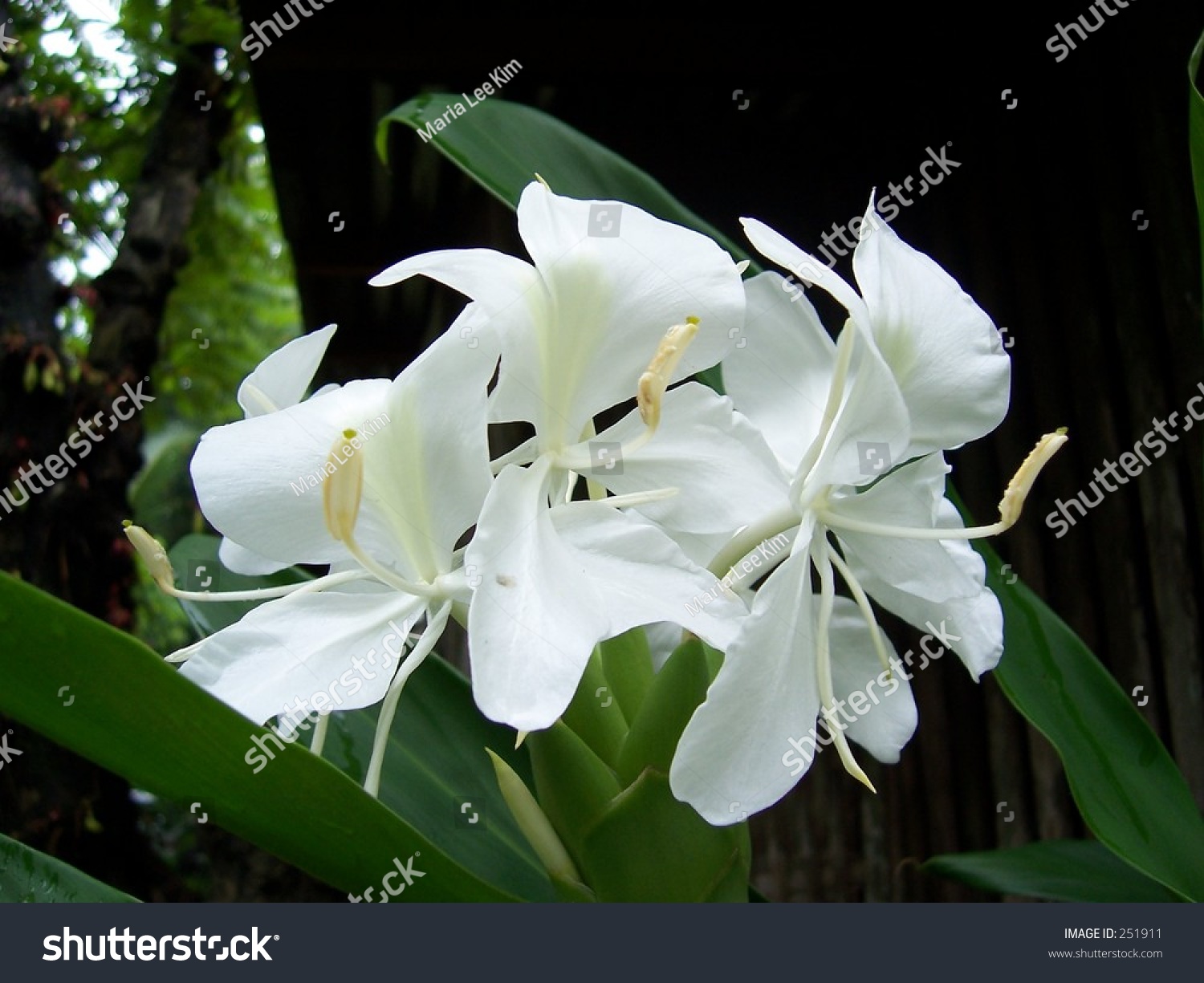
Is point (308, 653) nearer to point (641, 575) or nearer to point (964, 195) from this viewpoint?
point (641, 575)

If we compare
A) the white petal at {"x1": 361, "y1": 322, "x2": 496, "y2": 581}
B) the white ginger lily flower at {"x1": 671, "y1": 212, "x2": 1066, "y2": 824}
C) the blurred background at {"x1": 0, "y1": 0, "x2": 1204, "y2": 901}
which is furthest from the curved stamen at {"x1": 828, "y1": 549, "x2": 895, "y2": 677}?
the blurred background at {"x1": 0, "y1": 0, "x2": 1204, "y2": 901}

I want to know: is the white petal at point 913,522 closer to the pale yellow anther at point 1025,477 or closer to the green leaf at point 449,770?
the pale yellow anther at point 1025,477

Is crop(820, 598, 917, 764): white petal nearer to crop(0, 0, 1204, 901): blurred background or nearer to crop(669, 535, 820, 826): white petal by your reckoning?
crop(669, 535, 820, 826): white petal

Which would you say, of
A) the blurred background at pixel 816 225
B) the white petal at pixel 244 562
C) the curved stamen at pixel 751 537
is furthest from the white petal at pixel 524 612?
the blurred background at pixel 816 225

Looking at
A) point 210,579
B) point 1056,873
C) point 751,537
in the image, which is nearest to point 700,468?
point 751,537

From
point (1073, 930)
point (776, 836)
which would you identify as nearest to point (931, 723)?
point (776, 836)

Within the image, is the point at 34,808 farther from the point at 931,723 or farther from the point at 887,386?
the point at 887,386
